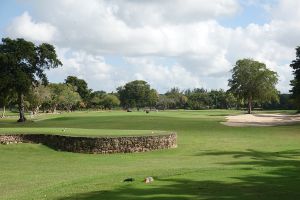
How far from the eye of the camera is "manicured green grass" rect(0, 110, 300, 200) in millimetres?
12203

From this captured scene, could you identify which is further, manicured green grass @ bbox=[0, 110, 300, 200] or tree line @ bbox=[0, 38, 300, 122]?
tree line @ bbox=[0, 38, 300, 122]

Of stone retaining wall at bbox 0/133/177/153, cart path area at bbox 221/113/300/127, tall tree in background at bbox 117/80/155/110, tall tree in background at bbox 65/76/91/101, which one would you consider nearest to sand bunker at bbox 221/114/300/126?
cart path area at bbox 221/113/300/127

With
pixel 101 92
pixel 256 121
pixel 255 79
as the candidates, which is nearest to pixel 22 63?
pixel 256 121

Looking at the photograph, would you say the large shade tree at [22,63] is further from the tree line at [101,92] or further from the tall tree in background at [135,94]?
the tall tree in background at [135,94]

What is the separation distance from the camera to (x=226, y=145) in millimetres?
33781

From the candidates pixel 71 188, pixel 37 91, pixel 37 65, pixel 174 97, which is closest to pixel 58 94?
pixel 37 91

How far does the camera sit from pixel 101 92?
19075 cm

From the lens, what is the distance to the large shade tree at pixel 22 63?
207 ft

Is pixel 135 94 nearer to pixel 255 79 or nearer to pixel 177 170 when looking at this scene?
pixel 255 79

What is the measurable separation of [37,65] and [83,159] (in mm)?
43312

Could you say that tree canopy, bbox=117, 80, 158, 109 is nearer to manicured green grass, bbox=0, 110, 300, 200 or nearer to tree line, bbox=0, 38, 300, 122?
tree line, bbox=0, 38, 300, 122

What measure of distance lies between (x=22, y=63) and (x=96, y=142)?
40.3 m

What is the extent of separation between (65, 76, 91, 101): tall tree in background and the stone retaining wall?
12772 cm

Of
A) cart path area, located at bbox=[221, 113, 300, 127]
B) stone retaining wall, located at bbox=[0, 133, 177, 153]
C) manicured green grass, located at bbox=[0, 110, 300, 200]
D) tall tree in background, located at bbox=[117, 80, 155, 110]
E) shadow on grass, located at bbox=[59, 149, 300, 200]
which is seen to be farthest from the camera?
tall tree in background, located at bbox=[117, 80, 155, 110]
